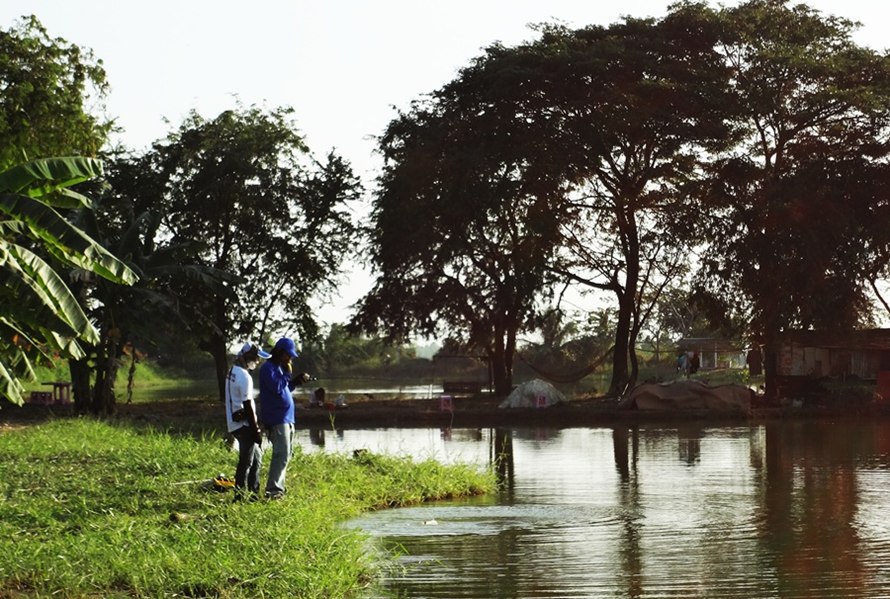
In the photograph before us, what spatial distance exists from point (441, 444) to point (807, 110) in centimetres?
1494

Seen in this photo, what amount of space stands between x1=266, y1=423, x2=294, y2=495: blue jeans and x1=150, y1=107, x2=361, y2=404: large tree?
26344mm

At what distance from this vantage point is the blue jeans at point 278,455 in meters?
13.1

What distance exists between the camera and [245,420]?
13312 mm

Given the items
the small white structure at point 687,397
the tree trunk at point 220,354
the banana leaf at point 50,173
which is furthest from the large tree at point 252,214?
the banana leaf at point 50,173

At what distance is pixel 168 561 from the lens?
31.5 feet

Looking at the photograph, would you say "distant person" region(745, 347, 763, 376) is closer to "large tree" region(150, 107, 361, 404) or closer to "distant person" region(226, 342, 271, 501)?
"large tree" region(150, 107, 361, 404)

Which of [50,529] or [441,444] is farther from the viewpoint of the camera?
[441,444]

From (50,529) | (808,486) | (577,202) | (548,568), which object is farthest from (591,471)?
(577,202)

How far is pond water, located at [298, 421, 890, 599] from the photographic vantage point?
10.5 metres

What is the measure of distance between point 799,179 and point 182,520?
85.7 feet

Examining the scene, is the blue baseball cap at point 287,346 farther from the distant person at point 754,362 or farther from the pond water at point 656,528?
the distant person at point 754,362

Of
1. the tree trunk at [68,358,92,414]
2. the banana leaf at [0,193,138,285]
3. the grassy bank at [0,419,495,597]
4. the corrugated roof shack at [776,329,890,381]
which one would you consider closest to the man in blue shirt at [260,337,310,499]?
the grassy bank at [0,419,495,597]

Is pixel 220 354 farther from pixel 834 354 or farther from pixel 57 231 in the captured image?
pixel 57 231

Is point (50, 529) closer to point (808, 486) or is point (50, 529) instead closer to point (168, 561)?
point (168, 561)
